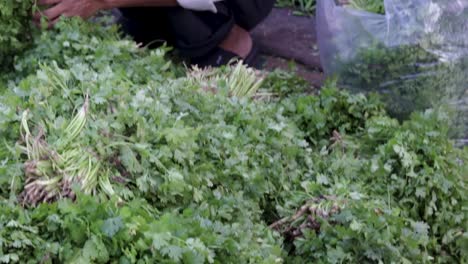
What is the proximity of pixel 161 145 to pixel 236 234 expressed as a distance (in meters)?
0.29

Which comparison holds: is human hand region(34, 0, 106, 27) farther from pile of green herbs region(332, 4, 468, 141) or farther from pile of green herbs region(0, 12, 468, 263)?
pile of green herbs region(332, 4, 468, 141)

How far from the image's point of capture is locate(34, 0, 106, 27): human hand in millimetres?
2635

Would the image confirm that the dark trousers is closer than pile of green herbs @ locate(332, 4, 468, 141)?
No

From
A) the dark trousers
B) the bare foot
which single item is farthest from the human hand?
the bare foot

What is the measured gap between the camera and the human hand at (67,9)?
2635 millimetres

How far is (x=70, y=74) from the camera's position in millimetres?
2023

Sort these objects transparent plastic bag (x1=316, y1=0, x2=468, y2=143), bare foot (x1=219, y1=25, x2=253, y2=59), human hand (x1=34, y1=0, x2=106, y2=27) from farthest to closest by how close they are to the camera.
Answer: bare foot (x1=219, y1=25, x2=253, y2=59)
human hand (x1=34, y1=0, x2=106, y2=27)
transparent plastic bag (x1=316, y1=0, x2=468, y2=143)

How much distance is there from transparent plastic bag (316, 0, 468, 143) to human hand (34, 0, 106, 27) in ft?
2.93

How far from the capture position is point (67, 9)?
8.87 ft

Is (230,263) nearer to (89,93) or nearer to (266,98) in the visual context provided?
(89,93)

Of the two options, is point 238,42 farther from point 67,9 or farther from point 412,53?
point 412,53

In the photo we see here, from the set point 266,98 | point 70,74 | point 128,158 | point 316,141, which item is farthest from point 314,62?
point 128,158

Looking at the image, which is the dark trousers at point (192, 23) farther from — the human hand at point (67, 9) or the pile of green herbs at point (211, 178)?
the pile of green herbs at point (211, 178)

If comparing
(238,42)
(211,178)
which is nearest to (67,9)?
(238,42)
